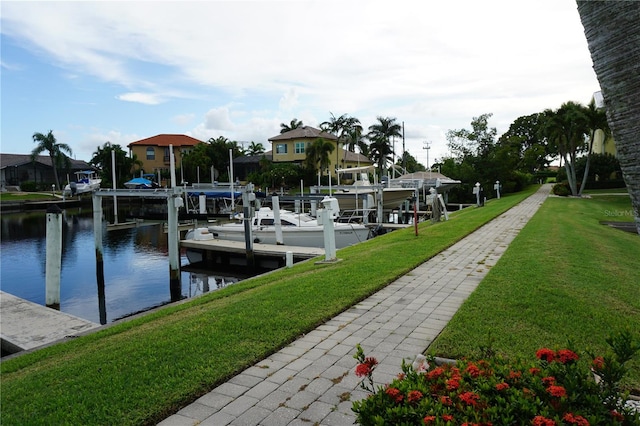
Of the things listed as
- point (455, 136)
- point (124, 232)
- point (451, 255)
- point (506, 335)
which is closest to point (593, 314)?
point (506, 335)

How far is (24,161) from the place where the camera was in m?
73.2

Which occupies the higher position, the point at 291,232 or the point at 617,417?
the point at 617,417

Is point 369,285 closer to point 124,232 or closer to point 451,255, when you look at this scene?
point 451,255

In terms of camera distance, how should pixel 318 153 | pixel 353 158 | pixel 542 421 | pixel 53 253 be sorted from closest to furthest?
pixel 542 421, pixel 53 253, pixel 318 153, pixel 353 158

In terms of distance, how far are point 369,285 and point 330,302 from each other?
4.47 feet

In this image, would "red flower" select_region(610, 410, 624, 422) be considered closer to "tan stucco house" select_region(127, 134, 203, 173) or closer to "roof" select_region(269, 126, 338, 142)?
"roof" select_region(269, 126, 338, 142)

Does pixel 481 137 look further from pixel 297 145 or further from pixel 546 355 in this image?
pixel 546 355

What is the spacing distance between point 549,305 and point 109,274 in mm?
19772

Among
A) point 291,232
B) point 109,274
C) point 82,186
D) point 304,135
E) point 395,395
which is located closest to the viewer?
point 395,395

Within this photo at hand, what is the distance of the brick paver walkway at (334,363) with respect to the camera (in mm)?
3883

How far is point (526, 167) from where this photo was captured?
62.9 meters

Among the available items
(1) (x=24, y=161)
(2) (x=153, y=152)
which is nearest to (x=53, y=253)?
(2) (x=153, y=152)

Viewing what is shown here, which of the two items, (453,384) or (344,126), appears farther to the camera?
(344,126)

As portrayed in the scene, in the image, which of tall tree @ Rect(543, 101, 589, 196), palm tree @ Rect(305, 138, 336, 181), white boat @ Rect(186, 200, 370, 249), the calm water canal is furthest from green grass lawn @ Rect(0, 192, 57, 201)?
tall tree @ Rect(543, 101, 589, 196)
